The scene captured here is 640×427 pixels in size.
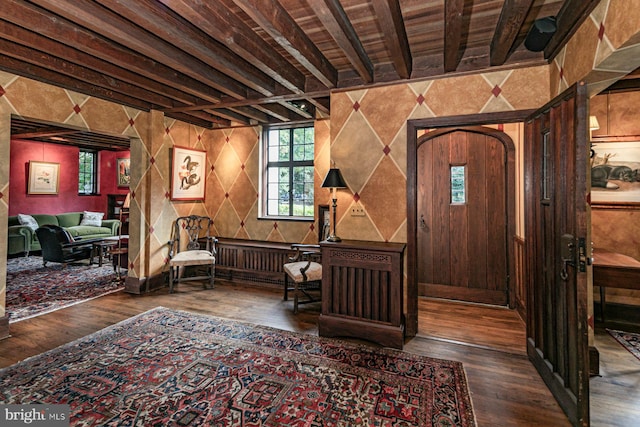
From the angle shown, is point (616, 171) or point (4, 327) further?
point (616, 171)

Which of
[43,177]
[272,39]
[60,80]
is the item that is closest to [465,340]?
[272,39]

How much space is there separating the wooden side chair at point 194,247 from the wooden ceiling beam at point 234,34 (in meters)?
2.74

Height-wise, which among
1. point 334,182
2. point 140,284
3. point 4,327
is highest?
point 334,182

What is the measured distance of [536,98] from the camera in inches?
102

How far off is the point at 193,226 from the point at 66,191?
17.4 feet

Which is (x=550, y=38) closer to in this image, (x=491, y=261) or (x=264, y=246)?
(x=491, y=261)

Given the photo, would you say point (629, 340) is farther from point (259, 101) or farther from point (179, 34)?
point (179, 34)

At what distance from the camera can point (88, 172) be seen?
860 cm

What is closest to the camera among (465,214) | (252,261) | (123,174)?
(465,214)

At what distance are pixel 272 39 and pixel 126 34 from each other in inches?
44.0

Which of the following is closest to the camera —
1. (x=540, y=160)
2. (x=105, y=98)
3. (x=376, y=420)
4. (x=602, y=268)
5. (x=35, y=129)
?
(x=376, y=420)

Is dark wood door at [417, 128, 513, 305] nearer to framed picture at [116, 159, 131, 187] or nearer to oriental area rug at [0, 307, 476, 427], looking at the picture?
oriental area rug at [0, 307, 476, 427]

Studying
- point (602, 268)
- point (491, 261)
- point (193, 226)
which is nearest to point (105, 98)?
point (193, 226)

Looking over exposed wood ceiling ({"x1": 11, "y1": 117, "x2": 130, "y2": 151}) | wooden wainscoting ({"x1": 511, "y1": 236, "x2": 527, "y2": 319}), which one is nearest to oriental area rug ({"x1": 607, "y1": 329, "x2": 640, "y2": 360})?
wooden wainscoting ({"x1": 511, "y1": 236, "x2": 527, "y2": 319})
